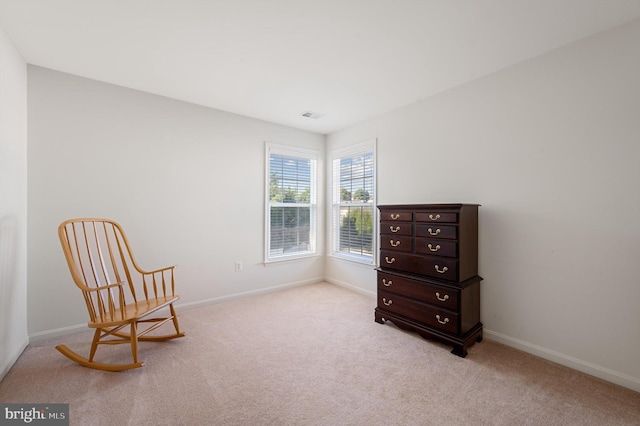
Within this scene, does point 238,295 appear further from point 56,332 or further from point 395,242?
point 395,242

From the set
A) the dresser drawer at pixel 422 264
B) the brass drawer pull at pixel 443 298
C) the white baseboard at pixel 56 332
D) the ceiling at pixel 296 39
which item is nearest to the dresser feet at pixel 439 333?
the brass drawer pull at pixel 443 298

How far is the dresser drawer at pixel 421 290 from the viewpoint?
7.64ft

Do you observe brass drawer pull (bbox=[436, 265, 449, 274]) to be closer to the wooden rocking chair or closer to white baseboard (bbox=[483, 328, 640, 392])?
white baseboard (bbox=[483, 328, 640, 392])

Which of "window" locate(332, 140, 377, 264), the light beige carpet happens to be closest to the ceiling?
"window" locate(332, 140, 377, 264)

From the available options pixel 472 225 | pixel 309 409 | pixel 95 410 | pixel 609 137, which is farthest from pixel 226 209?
pixel 609 137

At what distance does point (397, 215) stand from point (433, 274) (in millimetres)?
666

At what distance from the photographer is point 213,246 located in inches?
135

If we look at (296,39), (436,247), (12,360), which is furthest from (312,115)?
(12,360)

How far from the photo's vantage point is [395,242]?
282 centimetres

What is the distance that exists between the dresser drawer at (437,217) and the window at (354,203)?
1146 millimetres

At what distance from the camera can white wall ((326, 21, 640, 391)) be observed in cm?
186

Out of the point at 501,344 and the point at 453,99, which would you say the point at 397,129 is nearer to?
the point at 453,99

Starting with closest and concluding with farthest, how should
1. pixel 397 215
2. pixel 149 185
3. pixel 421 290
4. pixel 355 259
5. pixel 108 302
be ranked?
pixel 108 302 → pixel 421 290 → pixel 397 215 → pixel 149 185 → pixel 355 259

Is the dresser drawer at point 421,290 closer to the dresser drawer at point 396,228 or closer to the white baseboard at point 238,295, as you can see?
the dresser drawer at point 396,228
